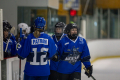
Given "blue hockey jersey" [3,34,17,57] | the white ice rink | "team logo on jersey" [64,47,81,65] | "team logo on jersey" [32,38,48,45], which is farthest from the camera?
the white ice rink

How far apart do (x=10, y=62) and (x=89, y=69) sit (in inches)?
49.5

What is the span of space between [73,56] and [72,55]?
2cm

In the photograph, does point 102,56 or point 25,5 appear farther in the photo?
point 102,56

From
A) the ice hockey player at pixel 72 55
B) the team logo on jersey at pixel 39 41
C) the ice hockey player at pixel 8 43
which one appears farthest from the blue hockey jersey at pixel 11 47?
the team logo on jersey at pixel 39 41

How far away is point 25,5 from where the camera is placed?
825 cm

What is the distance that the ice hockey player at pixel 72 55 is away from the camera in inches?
183

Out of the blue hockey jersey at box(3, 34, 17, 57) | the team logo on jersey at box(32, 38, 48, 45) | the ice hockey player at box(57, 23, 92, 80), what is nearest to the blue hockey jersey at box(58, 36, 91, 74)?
the ice hockey player at box(57, 23, 92, 80)

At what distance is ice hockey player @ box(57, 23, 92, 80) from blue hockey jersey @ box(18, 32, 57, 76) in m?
0.67

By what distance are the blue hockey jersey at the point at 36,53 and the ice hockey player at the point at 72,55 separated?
2.18ft

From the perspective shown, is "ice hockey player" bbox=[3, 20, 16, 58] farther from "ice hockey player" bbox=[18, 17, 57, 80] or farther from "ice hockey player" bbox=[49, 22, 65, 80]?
"ice hockey player" bbox=[18, 17, 57, 80]

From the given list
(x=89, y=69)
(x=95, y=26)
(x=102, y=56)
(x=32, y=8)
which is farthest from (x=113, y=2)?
(x=89, y=69)

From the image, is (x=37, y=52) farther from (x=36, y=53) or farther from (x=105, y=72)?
(x=105, y=72)

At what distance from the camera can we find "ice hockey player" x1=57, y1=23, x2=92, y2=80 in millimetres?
4656

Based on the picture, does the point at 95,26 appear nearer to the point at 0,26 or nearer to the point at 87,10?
the point at 87,10
